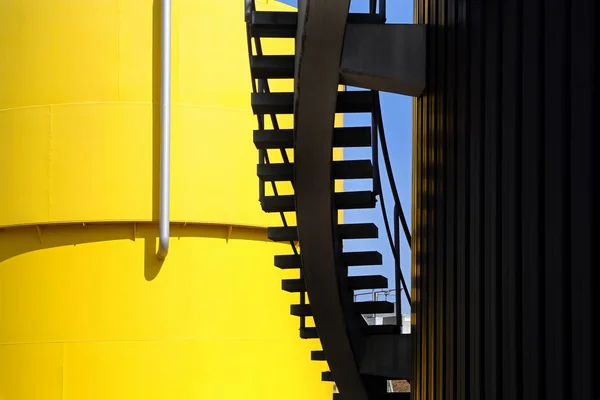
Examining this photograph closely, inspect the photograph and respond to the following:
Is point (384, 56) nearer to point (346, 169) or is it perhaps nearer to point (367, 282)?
point (346, 169)

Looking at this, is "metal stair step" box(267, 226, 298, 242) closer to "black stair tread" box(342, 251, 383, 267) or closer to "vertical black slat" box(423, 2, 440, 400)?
"black stair tread" box(342, 251, 383, 267)

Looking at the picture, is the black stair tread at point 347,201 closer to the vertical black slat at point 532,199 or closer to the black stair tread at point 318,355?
the black stair tread at point 318,355

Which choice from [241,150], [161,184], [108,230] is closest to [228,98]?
[241,150]

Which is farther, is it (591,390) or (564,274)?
(564,274)

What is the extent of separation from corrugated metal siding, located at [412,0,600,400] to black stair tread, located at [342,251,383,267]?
103 inches

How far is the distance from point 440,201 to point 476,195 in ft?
4.76

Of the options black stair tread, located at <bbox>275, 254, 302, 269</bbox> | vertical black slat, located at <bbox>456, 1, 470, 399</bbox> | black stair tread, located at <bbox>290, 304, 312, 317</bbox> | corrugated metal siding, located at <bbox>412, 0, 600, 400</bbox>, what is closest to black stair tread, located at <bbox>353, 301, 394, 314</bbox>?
black stair tread, located at <bbox>290, 304, 312, 317</bbox>

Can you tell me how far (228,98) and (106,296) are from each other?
3.17 metres

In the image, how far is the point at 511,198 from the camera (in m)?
4.86

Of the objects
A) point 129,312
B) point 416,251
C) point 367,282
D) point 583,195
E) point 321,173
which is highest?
point 321,173

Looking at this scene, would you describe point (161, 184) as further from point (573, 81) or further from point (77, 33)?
point (573, 81)

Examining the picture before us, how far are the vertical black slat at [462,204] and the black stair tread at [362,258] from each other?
145 inches

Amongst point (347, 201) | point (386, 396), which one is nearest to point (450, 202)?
point (347, 201)

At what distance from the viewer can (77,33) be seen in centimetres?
1316
